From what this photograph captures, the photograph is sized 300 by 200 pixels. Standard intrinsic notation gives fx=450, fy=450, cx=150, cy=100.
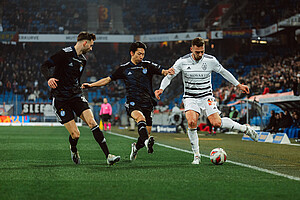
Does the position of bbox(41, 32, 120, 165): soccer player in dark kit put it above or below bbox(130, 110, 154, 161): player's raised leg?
above

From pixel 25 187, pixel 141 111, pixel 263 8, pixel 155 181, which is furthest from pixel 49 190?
pixel 263 8

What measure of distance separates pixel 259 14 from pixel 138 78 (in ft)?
118

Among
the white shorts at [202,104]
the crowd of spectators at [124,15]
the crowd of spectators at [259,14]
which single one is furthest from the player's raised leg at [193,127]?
the crowd of spectators at [124,15]

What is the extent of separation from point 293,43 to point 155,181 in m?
35.2

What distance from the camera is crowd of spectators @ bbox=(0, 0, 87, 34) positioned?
4688cm

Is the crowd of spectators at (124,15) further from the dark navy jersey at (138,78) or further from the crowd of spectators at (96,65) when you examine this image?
the dark navy jersey at (138,78)

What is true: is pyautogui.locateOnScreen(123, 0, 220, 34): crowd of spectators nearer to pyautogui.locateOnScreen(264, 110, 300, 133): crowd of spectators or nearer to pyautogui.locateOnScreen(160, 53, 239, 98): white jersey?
pyautogui.locateOnScreen(264, 110, 300, 133): crowd of spectators

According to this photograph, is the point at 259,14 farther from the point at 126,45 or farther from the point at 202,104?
the point at 202,104

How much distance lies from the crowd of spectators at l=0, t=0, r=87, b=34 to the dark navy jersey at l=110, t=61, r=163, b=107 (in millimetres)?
39023

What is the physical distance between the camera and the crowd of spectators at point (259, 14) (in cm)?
3972

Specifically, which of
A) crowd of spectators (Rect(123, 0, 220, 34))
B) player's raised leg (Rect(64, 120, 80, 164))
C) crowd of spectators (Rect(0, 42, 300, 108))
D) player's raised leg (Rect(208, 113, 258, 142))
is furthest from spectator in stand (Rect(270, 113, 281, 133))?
crowd of spectators (Rect(123, 0, 220, 34))

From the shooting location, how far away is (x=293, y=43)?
38219 mm

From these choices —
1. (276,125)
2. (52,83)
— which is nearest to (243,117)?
(276,125)

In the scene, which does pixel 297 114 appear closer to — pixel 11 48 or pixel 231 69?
pixel 231 69
